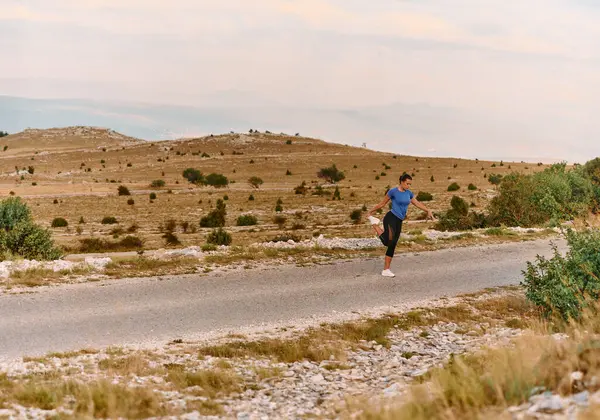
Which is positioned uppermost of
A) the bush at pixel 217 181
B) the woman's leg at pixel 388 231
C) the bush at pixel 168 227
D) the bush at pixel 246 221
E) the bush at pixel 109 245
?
the bush at pixel 217 181

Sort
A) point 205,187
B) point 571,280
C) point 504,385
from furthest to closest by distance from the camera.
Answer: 1. point 205,187
2. point 571,280
3. point 504,385

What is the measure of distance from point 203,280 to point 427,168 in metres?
74.1

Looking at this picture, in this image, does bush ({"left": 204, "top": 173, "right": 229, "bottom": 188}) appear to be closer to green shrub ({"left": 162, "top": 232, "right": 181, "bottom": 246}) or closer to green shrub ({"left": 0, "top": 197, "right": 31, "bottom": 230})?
green shrub ({"left": 162, "top": 232, "right": 181, "bottom": 246})

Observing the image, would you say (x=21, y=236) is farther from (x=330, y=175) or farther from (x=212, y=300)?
(x=330, y=175)

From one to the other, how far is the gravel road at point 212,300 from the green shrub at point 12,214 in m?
6.37

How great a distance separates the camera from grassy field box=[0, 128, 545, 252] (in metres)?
35.9

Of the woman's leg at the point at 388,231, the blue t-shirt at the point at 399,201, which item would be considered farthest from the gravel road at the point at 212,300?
the blue t-shirt at the point at 399,201

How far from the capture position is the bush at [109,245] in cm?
2588

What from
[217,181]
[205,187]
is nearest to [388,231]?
[205,187]

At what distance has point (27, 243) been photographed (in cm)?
1641

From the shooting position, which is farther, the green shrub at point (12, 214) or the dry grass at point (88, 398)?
the green shrub at point (12, 214)

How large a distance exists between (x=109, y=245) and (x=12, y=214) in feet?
34.5

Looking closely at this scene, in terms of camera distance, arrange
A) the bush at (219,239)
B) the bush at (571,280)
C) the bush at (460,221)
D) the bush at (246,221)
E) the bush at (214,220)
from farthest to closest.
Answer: the bush at (246,221)
the bush at (214,220)
the bush at (460,221)
the bush at (219,239)
the bush at (571,280)

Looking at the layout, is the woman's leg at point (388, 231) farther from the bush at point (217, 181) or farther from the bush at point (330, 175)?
the bush at point (330, 175)
